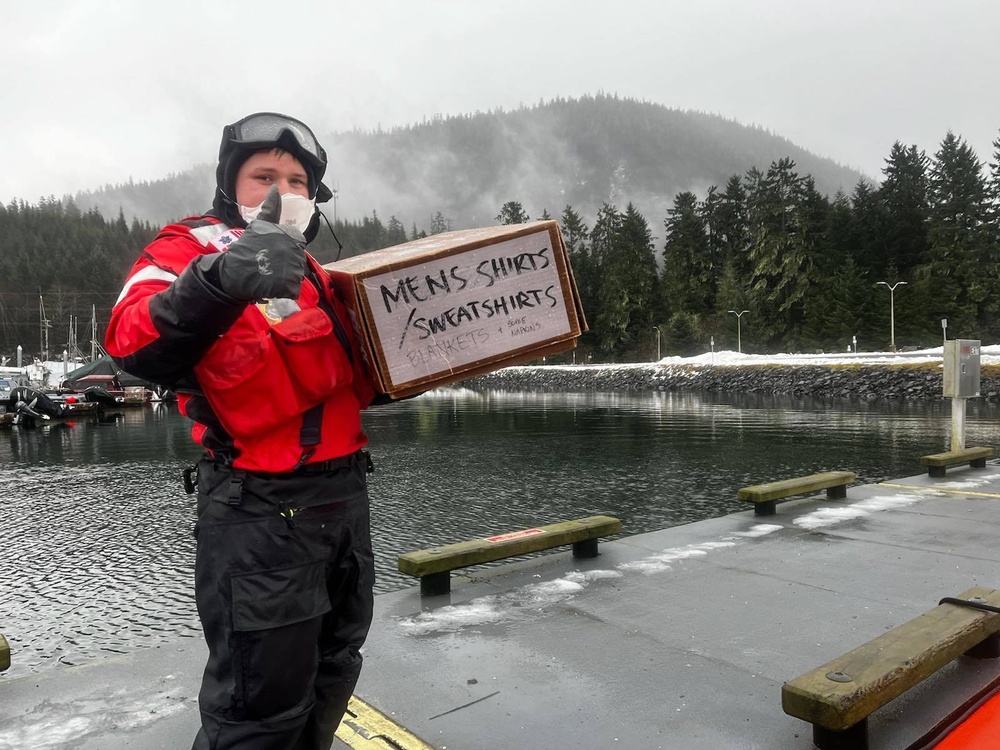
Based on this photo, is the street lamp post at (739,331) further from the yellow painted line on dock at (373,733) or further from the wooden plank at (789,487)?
the yellow painted line on dock at (373,733)

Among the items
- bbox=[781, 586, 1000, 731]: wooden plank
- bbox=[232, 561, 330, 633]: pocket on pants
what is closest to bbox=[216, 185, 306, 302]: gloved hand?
bbox=[232, 561, 330, 633]: pocket on pants

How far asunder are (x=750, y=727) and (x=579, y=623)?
1.38m

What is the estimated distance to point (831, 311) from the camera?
212 ft

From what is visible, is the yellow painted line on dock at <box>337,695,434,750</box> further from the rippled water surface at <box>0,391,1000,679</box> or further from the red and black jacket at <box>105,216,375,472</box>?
the rippled water surface at <box>0,391,1000,679</box>

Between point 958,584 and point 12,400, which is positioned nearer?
point 958,584

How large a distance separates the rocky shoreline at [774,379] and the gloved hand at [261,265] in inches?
783

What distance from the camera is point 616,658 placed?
12.6ft

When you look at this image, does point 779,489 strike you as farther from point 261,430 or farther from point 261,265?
point 261,265

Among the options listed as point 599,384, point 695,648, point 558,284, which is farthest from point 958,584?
point 599,384

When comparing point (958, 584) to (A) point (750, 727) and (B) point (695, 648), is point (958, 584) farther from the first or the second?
(A) point (750, 727)

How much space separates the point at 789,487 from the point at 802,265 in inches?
2673

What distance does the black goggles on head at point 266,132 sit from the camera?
2143mm

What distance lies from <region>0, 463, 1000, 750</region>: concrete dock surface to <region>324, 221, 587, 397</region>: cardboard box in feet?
5.53

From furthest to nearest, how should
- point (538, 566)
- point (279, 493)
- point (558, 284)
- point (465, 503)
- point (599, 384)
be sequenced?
1. point (599, 384)
2. point (465, 503)
3. point (538, 566)
4. point (558, 284)
5. point (279, 493)
